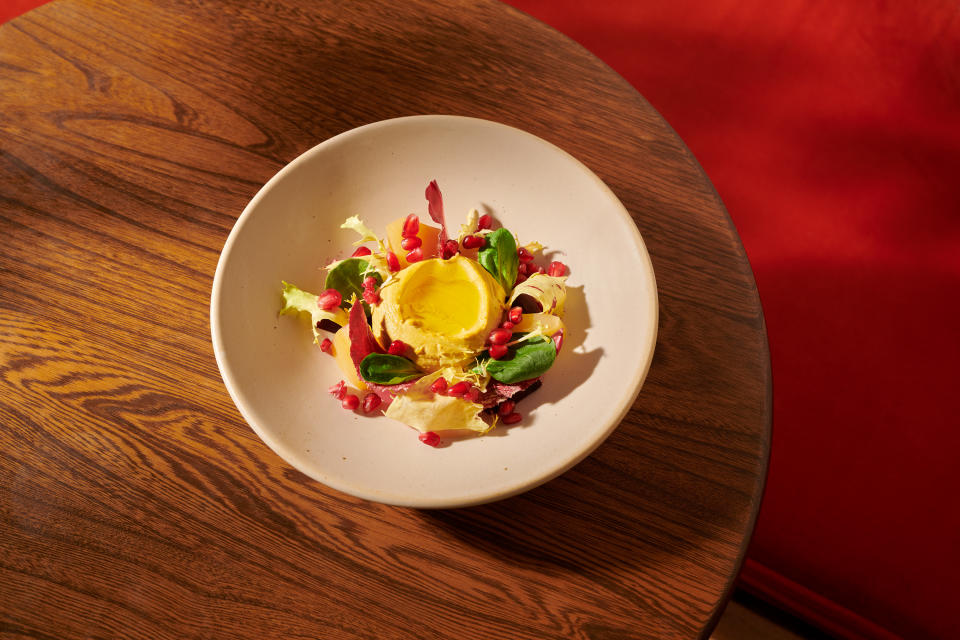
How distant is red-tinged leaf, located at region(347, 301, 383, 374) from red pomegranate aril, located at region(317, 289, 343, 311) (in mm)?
94

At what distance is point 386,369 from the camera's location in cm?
118

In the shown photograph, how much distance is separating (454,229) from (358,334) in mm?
386

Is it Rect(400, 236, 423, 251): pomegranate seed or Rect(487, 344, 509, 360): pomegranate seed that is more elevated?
Rect(400, 236, 423, 251): pomegranate seed

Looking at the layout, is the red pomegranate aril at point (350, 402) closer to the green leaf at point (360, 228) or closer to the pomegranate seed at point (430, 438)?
the pomegranate seed at point (430, 438)

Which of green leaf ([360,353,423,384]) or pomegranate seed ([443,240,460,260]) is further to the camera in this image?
pomegranate seed ([443,240,460,260])

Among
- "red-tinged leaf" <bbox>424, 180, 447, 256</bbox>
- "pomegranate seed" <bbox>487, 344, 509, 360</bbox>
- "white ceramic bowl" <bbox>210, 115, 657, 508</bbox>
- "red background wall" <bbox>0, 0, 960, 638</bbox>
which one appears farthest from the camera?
"red background wall" <bbox>0, 0, 960, 638</bbox>

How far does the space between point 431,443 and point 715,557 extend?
0.57m

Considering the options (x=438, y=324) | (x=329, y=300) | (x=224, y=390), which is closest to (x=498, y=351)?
(x=438, y=324)

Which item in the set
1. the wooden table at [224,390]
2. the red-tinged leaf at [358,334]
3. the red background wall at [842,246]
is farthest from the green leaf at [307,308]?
the red background wall at [842,246]

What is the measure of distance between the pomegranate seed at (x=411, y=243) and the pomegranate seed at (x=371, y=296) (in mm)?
112

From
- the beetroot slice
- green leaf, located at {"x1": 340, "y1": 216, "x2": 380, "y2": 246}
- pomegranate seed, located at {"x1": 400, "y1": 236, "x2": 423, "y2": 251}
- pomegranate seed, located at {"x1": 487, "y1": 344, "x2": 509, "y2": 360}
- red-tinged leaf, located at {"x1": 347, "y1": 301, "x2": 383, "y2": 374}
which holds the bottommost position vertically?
the beetroot slice

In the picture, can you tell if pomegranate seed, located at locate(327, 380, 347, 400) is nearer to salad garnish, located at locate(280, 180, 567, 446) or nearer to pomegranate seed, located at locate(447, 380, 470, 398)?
Result: salad garnish, located at locate(280, 180, 567, 446)

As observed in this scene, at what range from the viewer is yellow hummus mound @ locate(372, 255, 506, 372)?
1222 millimetres

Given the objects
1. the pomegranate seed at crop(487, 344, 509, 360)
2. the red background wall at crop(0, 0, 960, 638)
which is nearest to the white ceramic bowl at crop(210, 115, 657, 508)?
the pomegranate seed at crop(487, 344, 509, 360)
